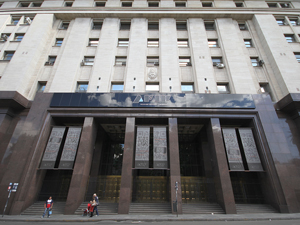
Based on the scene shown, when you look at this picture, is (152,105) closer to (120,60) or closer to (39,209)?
(120,60)

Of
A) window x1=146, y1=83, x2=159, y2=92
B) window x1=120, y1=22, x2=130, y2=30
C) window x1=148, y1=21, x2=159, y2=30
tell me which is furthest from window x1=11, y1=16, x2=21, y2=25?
window x1=146, y1=83, x2=159, y2=92

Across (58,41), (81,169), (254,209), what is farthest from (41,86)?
(254,209)

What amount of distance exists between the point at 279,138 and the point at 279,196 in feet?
16.9

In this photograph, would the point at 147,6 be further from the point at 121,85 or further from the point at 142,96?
the point at 142,96

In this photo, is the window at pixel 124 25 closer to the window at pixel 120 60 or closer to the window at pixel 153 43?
the window at pixel 153 43

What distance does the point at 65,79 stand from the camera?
19438 millimetres

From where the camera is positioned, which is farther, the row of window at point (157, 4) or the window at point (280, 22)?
the row of window at point (157, 4)

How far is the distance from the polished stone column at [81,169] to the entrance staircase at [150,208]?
4.62 metres

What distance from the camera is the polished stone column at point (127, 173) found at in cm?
1340

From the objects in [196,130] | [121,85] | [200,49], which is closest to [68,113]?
[121,85]

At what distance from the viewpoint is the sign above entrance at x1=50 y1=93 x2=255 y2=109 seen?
55.5ft

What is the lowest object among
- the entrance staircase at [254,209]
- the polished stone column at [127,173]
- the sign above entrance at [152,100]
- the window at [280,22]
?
the entrance staircase at [254,209]

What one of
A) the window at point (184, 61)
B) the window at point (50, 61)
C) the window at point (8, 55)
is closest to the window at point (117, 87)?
the window at point (184, 61)

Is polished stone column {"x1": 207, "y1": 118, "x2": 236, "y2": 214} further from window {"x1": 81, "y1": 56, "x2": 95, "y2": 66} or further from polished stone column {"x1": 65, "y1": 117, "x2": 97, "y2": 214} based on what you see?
window {"x1": 81, "y1": 56, "x2": 95, "y2": 66}
